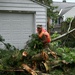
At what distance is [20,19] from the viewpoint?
1859cm

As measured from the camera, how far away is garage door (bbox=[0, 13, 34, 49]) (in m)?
18.3

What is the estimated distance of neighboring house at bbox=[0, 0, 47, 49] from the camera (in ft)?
59.9

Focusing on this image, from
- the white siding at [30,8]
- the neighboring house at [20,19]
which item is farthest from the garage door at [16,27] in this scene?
the white siding at [30,8]

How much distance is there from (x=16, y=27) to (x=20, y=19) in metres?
0.51

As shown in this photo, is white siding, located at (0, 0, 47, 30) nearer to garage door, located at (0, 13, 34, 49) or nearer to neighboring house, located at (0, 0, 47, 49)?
neighboring house, located at (0, 0, 47, 49)

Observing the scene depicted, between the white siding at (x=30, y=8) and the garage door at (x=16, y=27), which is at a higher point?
the white siding at (x=30, y=8)

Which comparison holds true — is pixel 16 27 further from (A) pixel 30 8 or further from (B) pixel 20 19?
(A) pixel 30 8

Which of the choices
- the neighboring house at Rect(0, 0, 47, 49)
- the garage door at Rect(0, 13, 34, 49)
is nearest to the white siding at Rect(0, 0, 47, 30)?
the neighboring house at Rect(0, 0, 47, 49)

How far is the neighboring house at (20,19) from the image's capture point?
18.2 m

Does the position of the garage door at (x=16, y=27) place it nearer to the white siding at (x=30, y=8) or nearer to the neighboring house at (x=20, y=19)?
the neighboring house at (x=20, y=19)

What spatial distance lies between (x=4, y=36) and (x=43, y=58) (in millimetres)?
7126

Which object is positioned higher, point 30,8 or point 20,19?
point 30,8

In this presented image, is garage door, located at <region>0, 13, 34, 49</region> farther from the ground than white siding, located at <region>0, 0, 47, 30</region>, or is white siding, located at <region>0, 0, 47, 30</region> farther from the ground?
white siding, located at <region>0, 0, 47, 30</region>

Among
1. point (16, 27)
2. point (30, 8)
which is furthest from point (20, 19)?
point (30, 8)
